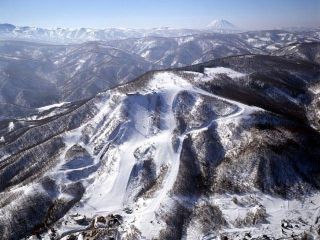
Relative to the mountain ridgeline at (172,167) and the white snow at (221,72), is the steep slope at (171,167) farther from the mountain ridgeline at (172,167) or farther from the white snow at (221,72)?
the white snow at (221,72)

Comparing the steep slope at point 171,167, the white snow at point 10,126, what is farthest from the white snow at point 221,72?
the white snow at point 10,126

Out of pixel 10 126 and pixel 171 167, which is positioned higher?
pixel 171 167

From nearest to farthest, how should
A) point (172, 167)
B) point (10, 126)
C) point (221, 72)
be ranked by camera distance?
point (172, 167)
point (221, 72)
point (10, 126)

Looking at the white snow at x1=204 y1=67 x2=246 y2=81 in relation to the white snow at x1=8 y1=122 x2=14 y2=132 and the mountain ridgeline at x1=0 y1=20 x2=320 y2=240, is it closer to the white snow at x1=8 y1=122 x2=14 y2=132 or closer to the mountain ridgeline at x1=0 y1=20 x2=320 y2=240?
the mountain ridgeline at x1=0 y1=20 x2=320 y2=240

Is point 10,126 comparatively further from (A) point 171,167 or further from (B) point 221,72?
(A) point 171,167

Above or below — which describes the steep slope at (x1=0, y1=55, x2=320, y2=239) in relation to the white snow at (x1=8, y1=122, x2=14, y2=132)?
above

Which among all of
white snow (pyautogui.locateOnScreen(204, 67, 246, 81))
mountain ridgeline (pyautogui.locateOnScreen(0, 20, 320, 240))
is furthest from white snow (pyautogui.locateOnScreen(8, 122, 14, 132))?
white snow (pyautogui.locateOnScreen(204, 67, 246, 81))

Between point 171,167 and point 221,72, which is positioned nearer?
point 171,167

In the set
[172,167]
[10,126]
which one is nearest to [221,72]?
[172,167]

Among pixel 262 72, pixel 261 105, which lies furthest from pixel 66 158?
pixel 262 72

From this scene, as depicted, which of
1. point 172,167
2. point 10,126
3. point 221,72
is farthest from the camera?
point 10,126
